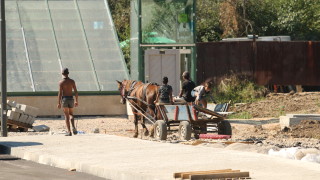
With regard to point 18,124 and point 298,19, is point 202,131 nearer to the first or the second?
point 18,124

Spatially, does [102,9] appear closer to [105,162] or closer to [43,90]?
[43,90]

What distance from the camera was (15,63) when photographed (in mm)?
39000

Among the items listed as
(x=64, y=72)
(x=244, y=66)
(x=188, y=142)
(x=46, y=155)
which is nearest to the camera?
(x=46, y=155)

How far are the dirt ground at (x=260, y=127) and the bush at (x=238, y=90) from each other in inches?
39.1

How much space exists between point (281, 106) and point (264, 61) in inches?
364

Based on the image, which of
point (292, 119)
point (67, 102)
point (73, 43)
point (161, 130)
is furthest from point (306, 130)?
point (73, 43)

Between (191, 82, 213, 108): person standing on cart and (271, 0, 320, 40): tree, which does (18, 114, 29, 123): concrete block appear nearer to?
(191, 82, 213, 108): person standing on cart

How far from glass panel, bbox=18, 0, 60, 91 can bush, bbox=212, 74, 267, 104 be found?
7.55 meters

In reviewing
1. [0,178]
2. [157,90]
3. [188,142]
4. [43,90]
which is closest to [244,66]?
[43,90]

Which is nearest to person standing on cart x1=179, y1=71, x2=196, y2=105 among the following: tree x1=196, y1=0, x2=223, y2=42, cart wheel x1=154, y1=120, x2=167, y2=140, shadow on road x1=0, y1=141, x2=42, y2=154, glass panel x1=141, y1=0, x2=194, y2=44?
cart wheel x1=154, y1=120, x2=167, y2=140

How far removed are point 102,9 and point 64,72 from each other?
17.5 m

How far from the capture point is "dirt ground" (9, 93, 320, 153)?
77.6 ft

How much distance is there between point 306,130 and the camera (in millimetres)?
28031

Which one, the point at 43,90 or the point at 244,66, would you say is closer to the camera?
the point at 43,90
